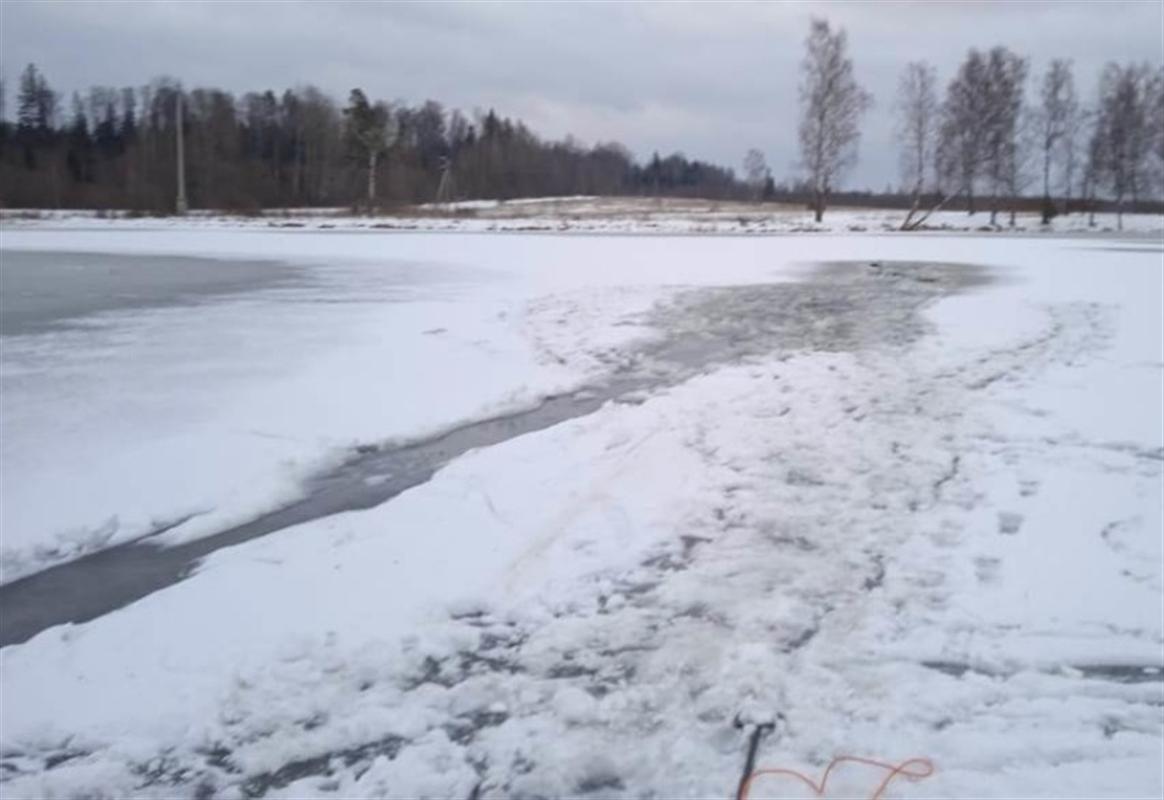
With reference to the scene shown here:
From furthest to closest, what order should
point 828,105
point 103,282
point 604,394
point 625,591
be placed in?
point 828,105, point 103,282, point 604,394, point 625,591

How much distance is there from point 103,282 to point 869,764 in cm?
1854

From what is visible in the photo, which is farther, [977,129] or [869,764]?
[977,129]

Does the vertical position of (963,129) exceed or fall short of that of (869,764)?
it exceeds it

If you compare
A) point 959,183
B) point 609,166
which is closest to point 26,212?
point 959,183

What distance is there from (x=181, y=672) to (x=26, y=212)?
181 feet

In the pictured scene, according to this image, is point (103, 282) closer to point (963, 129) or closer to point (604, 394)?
point (604, 394)

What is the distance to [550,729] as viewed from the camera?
146 inches

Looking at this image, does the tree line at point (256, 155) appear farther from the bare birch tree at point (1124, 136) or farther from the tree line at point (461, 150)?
the bare birch tree at point (1124, 136)

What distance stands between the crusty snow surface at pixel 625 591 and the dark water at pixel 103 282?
3809mm

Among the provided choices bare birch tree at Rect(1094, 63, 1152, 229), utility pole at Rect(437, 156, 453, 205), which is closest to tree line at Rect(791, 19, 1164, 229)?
bare birch tree at Rect(1094, 63, 1152, 229)

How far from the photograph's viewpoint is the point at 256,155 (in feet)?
269

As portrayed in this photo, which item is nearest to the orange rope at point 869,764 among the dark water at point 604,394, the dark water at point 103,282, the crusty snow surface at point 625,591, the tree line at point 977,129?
the crusty snow surface at point 625,591

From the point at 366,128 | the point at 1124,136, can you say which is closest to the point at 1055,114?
the point at 1124,136

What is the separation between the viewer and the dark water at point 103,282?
A: 47.2 feet
